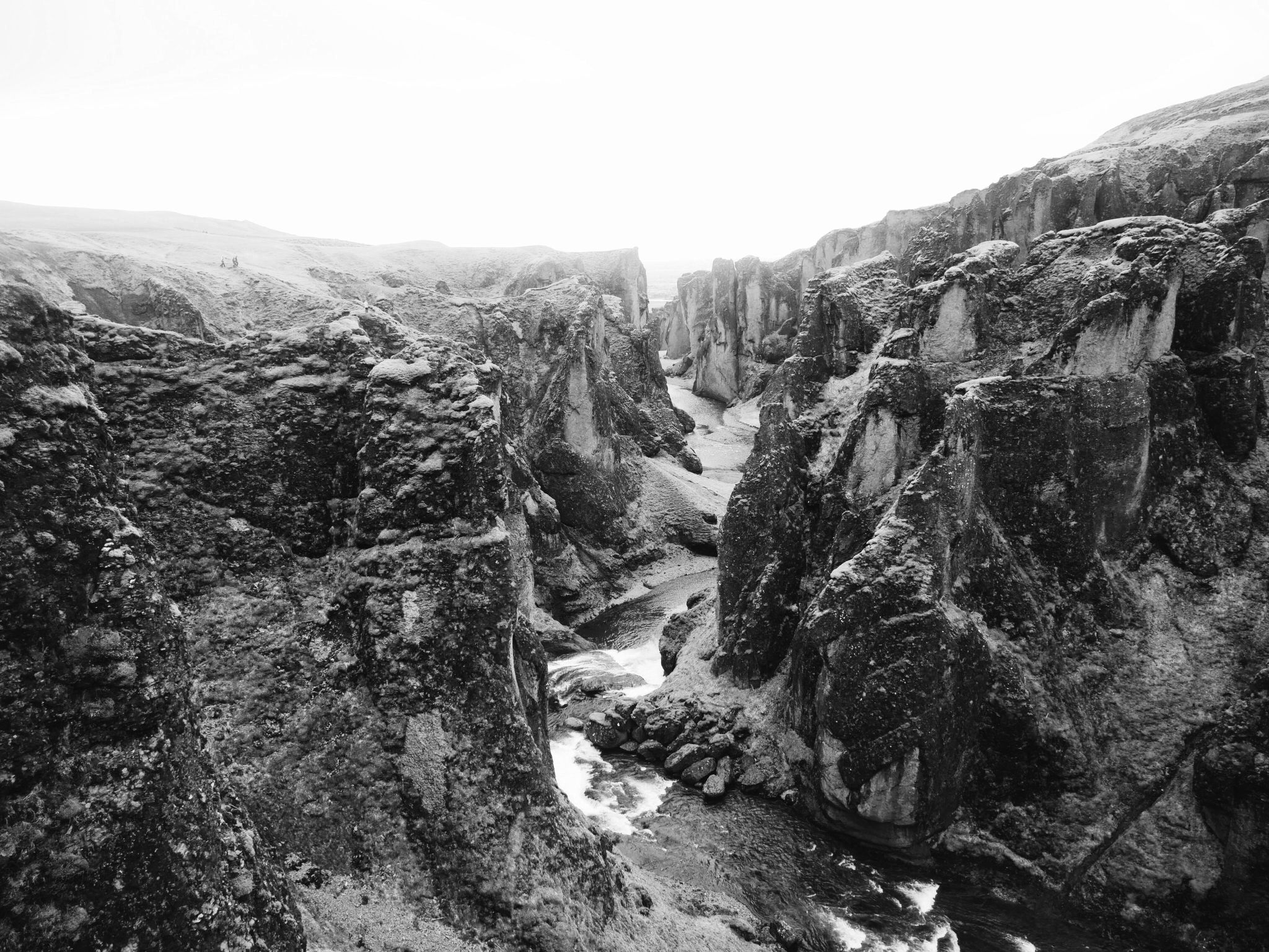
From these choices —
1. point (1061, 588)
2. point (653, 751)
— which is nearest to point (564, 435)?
point (653, 751)

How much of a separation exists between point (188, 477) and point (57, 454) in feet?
14.6

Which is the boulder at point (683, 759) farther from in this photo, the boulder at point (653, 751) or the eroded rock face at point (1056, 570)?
the eroded rock face at point (1056, 570)

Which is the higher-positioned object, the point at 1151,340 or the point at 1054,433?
the point at 1151,340

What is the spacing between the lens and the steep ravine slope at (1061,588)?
15836 mm

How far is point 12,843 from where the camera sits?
529cm

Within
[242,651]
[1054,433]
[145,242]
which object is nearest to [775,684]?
[1054,433]

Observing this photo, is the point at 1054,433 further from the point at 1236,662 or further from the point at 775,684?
the point at 775,684

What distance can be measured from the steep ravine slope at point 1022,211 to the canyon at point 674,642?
28.0 ft

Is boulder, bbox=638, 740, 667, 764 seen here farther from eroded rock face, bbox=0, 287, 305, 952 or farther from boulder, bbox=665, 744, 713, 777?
eroded rock face, bbox=0, 287, 305, 952

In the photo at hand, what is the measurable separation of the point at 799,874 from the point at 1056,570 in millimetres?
9699

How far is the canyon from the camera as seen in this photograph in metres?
6.16

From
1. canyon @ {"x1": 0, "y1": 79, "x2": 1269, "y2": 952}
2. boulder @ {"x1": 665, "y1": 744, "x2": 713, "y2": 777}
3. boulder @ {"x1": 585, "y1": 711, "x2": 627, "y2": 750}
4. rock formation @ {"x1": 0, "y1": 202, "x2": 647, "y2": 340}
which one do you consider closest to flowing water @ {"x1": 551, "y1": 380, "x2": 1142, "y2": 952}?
canyon @ {"x1": 0, "y1": 79, "x2": 1269, "y2": 952}

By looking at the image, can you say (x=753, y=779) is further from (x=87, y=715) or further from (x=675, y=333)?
(x=675, y=333)

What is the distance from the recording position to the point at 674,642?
92.4 ft
